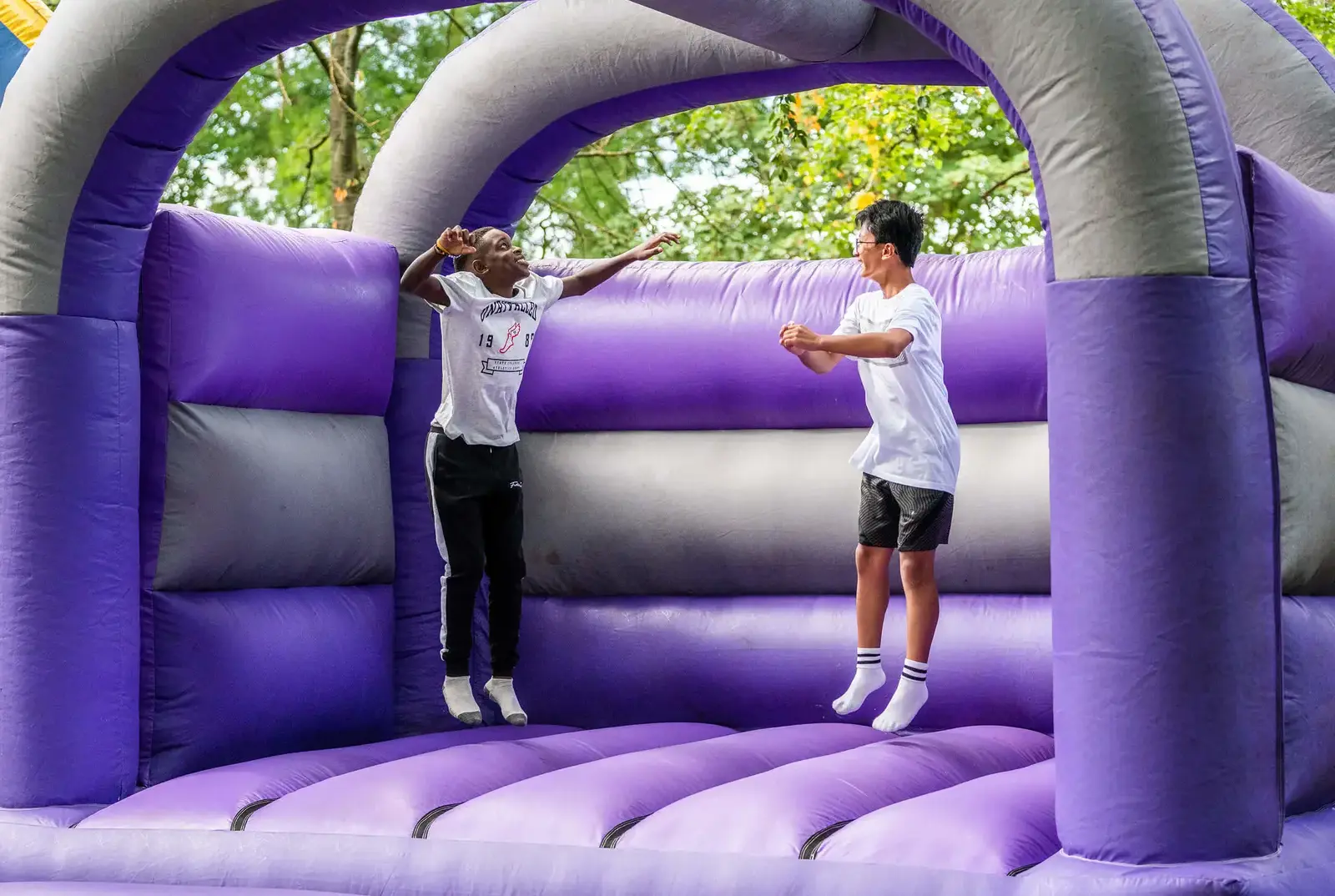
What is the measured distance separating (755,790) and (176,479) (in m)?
1.61

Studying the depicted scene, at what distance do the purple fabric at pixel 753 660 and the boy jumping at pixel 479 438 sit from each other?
0.74 feet

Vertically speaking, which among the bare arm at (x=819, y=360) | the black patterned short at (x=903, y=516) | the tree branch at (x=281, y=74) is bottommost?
the black patterned short at (x=903, y=516)

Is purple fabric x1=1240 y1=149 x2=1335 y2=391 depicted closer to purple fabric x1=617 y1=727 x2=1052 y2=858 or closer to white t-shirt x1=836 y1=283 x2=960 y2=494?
white t-shirt x1=836 y1=283 x2=960 y2=494

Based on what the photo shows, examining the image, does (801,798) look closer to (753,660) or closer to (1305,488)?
(1305,488)

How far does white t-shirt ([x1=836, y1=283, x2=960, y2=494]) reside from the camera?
3.72 metres

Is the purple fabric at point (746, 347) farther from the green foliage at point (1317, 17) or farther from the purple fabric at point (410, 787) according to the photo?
the green foliage at point (1317, 17)

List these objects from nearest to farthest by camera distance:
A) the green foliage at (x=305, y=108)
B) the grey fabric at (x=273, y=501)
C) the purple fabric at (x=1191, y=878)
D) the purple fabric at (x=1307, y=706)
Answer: the purple fabric at (x=1191, y=878), the purple fabric at (x=1307, y=706), the grey fabric at (x=273, y=501), the green foliage at (x=305, y=108)

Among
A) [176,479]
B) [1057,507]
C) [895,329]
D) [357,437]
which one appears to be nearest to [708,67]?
[895,329]

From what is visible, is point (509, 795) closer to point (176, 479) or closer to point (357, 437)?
point (176, 479)

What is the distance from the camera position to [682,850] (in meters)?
2.88

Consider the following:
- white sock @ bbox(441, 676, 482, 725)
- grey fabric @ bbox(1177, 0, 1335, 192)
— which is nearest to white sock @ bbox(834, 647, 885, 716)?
white sock @ bbox(441, 676, 482, 725)

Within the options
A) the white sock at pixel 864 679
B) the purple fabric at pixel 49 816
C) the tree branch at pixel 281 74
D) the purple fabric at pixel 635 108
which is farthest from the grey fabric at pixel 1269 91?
the tree branch at pixel 281 74

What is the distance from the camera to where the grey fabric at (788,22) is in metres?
3.32

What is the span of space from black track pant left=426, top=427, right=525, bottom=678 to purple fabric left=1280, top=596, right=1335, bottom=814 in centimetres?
201
